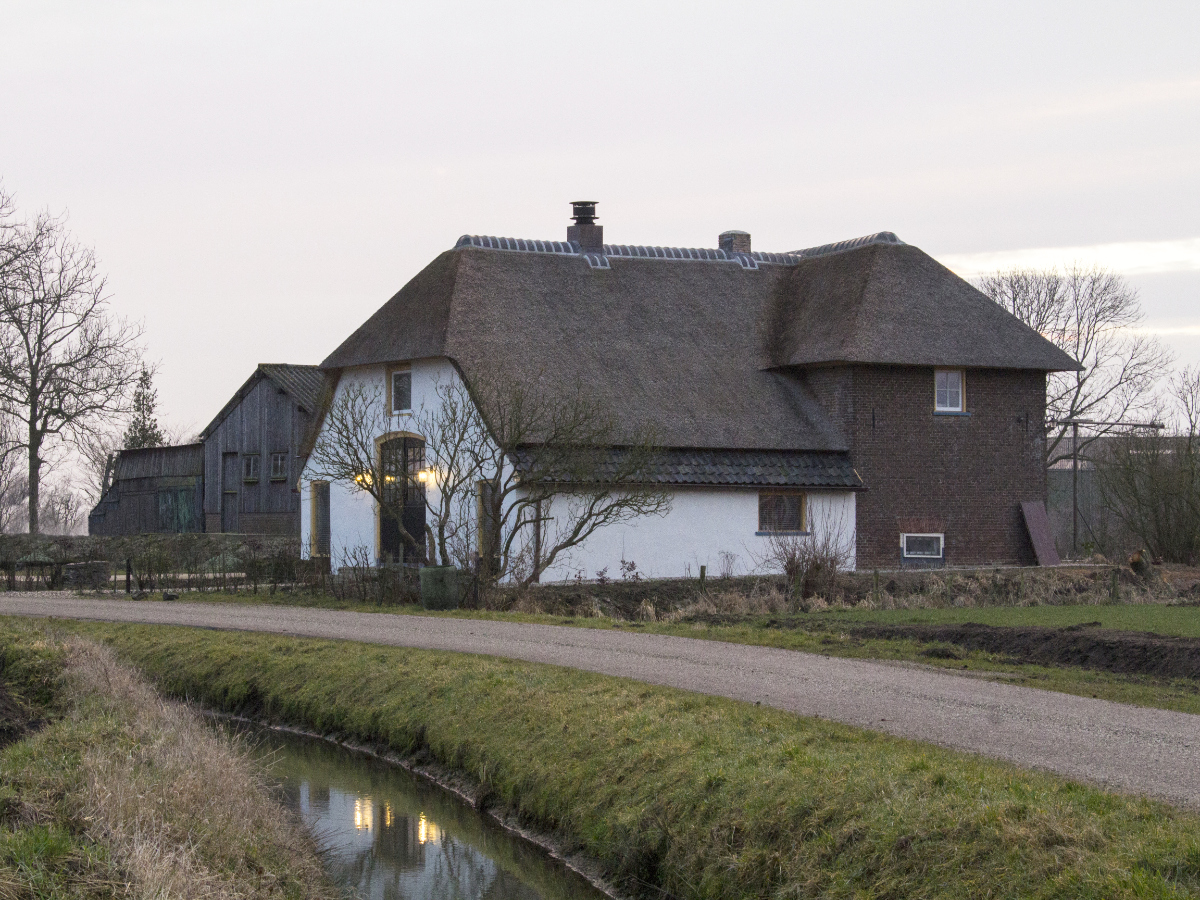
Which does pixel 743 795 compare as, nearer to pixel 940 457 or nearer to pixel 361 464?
pixel 361 464

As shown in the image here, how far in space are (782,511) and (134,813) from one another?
22.0 m

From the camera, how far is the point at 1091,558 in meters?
33.9

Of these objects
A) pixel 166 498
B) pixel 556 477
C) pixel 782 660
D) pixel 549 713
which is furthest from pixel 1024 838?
pixel 166 498

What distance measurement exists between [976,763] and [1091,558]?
87.6 feet

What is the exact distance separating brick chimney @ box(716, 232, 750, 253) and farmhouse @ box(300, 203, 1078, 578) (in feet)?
11.2

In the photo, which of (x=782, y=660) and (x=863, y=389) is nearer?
(x=782, y=660)

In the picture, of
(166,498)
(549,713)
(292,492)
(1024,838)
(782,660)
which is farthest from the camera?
(166,498)

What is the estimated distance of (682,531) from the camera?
2830 cm

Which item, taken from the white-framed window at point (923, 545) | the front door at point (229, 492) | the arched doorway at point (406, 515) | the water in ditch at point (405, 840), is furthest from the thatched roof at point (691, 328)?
the water in ditch at point (405, 840)

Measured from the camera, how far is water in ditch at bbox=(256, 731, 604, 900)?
9.97m

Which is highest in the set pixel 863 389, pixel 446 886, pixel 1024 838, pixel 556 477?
pixel 863 389

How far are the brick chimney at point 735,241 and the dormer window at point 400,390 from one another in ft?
33.4

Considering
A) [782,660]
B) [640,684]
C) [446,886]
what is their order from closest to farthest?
[446,886] → [640,684] → [782,660]

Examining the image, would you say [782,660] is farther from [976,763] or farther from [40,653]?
[40,653]
